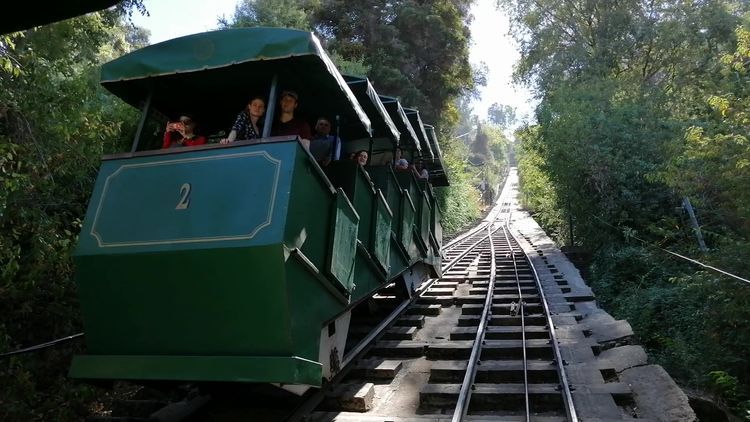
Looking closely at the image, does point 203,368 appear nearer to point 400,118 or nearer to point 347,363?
point 347,363

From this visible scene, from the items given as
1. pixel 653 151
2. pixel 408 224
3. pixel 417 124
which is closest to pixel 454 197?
pixel 653 151

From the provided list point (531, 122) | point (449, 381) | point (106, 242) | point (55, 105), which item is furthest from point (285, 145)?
point (531, 122)

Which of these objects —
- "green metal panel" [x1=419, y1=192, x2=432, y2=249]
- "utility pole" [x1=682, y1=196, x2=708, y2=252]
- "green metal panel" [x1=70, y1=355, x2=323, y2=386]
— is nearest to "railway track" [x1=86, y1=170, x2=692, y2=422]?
"green metal panel" [x1=70, y1=355, x2=323, y2=386]

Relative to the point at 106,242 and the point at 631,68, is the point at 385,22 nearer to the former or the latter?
the point at 631,68

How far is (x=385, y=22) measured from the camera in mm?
22875

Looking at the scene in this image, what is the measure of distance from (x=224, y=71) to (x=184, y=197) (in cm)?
111

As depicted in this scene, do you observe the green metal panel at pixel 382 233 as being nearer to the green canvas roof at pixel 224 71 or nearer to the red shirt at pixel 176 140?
the green canvas roof at pixel 224 71

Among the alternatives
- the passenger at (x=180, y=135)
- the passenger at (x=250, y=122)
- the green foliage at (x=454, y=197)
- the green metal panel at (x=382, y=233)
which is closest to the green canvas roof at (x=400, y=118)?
the green metal panel at (x=382, y=233)

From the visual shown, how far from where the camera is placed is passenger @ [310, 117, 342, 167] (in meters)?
4.56

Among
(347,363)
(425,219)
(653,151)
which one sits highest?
(653,151)

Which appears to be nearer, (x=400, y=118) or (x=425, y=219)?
(x=400, y=118)

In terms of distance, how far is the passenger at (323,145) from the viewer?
456cm

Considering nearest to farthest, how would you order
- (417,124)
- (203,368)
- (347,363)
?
(203,368) < (347,363) < (417,124)

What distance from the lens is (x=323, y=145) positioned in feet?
15.2
